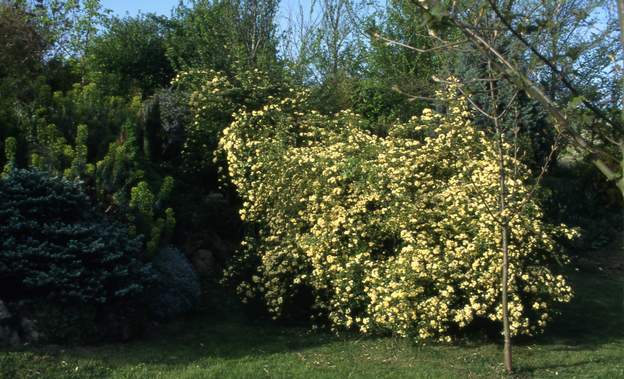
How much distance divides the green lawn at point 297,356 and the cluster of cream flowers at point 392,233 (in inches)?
10.3

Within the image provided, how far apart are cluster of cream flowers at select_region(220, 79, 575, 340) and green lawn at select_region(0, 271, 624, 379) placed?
0.26 m

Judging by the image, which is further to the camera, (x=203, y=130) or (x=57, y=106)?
(x=203, y=130)

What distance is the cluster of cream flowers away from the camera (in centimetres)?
759

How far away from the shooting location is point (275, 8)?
15852 millimetres

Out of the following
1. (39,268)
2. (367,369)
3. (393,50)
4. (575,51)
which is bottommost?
(367,369)

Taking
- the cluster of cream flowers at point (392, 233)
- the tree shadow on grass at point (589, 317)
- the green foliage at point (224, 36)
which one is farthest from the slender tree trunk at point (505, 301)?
the green foliage at point (224, 36)

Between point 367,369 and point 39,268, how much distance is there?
123 inches

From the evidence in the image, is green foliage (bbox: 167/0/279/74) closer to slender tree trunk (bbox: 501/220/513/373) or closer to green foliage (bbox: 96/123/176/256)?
green foliage (bbox: 96/123/176/256)

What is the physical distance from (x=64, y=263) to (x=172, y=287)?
1.38 meters

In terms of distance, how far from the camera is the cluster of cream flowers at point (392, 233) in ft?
24.9

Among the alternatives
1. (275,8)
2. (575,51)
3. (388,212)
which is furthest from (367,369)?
(275,8)

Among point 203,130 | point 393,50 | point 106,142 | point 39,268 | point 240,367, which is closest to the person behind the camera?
point 240,367

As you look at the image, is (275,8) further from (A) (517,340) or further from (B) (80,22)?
(A) (517,340)

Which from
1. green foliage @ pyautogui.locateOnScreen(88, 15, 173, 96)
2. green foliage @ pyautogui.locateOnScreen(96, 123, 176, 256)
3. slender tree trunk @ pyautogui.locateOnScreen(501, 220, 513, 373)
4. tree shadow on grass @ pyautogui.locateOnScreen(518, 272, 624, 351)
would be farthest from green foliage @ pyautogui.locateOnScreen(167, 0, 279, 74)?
slender tree trunk @ pyautogui.locateOnScreen(501, 220, 513, 373)
